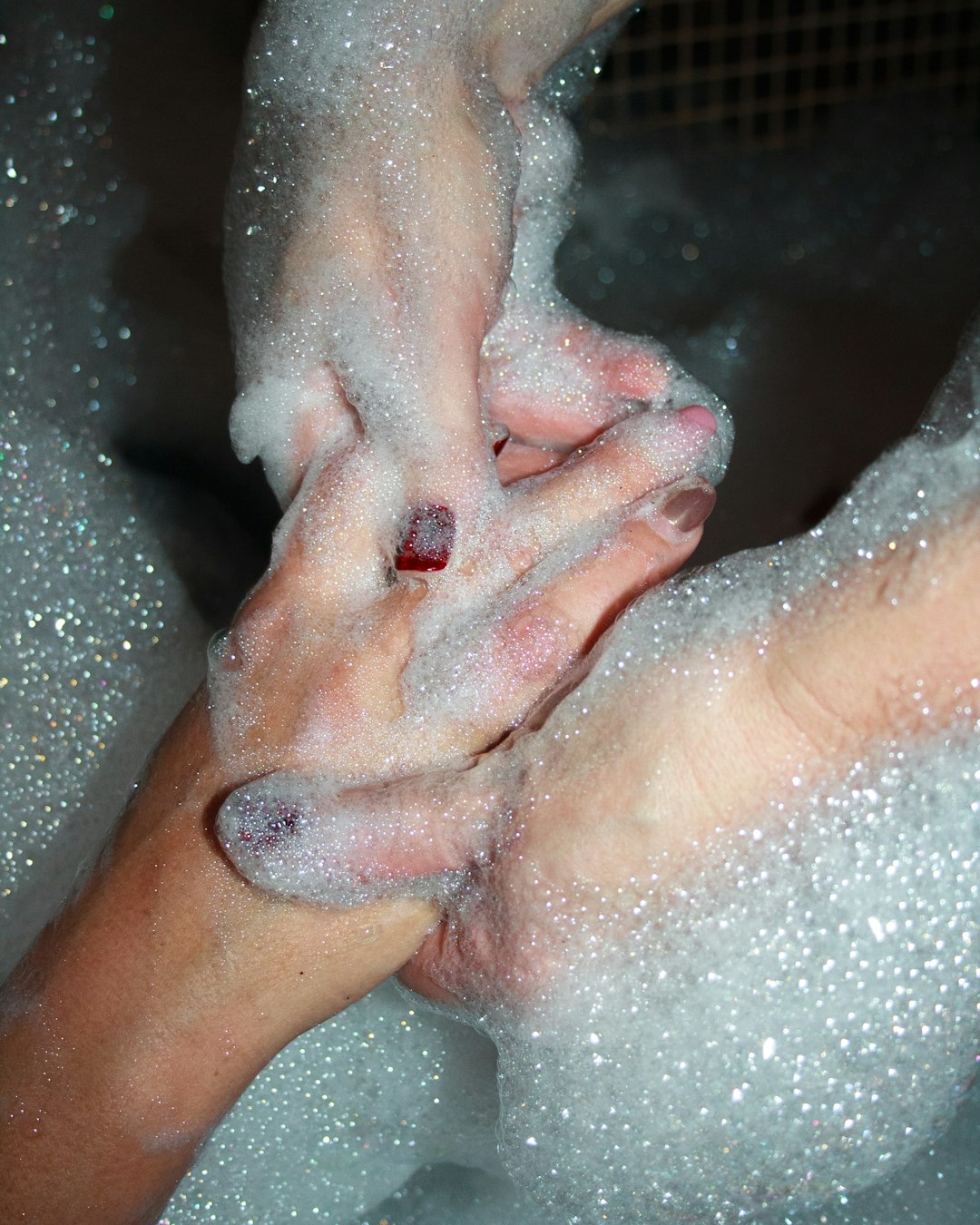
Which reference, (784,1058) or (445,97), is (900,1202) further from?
(445,97)

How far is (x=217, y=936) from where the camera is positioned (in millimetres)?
570

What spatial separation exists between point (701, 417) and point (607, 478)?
7 cm

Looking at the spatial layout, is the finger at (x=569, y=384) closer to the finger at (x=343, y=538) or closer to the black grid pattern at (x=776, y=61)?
the finger at (x=343, y=538)

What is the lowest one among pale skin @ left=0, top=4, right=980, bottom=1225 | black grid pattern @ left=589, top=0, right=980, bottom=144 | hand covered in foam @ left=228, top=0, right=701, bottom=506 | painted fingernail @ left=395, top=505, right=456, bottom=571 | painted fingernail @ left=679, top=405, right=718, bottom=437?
black grid pattern @ left=589, top=0, right=980, bottom=144

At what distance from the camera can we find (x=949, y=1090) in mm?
590

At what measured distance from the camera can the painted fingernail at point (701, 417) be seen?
627 mm

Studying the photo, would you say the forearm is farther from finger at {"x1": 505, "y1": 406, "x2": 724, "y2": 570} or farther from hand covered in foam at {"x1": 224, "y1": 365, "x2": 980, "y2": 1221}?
finger at {"x1": 505, "y1": 406, "x2": 724, "y2": 570}

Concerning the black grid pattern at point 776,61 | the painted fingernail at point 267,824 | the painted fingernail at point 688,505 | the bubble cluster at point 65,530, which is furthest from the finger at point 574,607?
the black grid pattern at point 776,61

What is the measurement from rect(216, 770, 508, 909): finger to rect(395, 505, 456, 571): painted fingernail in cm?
11

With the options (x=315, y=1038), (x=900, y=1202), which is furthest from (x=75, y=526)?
(x=900, y=1202)

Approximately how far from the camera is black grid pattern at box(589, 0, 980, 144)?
1.43 m

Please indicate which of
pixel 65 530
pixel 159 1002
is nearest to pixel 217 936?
pixel 159 1002

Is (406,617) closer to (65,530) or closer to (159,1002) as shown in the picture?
(159,1002)

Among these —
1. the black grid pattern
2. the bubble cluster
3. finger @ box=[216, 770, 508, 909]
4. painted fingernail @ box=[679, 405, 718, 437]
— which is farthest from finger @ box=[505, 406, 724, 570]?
the black grid pattern
